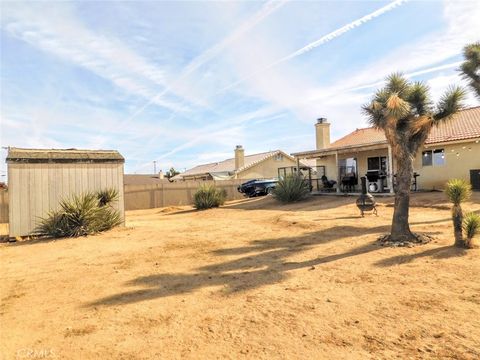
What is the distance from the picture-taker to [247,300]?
485 centimetres

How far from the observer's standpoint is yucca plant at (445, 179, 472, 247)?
711 cm

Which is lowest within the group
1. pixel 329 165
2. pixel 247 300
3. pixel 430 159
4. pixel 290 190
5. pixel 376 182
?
pixel 247 300

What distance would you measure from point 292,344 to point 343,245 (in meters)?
4.74

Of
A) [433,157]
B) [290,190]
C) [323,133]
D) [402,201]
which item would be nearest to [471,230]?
[402,201]

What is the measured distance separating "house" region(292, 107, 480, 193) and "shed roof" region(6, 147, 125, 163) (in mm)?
9818

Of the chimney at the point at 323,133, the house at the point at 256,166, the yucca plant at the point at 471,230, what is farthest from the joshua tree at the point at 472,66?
the house at the point at 256,166

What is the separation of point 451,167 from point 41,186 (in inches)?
688

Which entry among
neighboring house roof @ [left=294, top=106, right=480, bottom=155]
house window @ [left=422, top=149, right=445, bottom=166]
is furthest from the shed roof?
house window @ [left=422, top=149, right=445, bottom=166]

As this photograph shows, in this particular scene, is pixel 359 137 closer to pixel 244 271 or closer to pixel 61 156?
pixel 61 156

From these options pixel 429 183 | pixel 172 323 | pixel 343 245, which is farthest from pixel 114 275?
pixel 429 183

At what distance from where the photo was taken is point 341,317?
13.7 feet

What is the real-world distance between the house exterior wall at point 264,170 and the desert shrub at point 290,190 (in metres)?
18.8

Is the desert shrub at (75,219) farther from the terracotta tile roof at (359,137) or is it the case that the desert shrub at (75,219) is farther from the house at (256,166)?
the house at (256,166)

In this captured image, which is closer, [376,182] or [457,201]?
[457,201]
